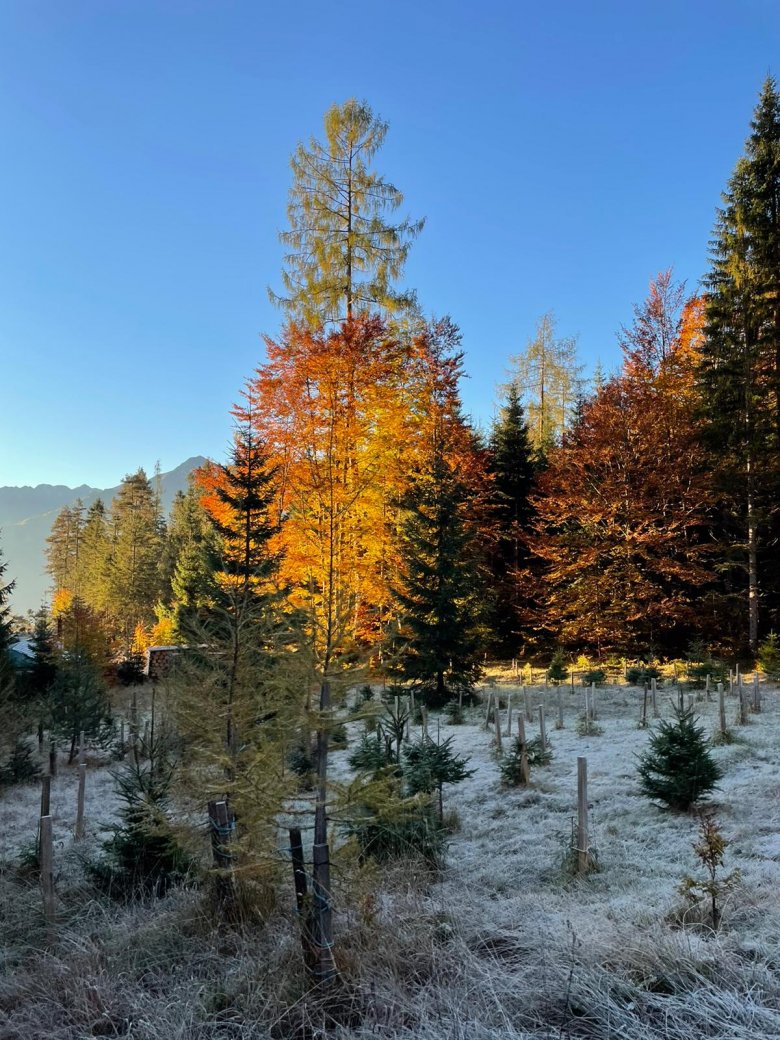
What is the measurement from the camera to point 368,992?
321 cm

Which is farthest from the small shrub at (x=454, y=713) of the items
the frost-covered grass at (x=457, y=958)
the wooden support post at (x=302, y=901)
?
the wooden support post at (x=302, y=901)

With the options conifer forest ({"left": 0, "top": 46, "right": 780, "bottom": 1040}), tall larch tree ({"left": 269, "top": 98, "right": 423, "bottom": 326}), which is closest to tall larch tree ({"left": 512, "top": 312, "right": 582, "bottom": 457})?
conifer forest ({"left": 0, "top": 46, "right": 780, "bottom": 1040})

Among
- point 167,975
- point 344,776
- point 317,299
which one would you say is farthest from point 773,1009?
point 317,299

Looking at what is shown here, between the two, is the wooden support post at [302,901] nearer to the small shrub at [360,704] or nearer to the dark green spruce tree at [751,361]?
the small shrub at [360,704]

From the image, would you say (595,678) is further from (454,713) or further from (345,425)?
(345,425)

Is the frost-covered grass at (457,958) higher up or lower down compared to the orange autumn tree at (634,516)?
lower down

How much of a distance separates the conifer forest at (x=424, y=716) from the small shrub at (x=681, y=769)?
4 cm

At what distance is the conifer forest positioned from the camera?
3377 millimetres

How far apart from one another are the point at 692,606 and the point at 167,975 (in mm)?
18920

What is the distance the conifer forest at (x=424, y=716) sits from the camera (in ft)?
11.1

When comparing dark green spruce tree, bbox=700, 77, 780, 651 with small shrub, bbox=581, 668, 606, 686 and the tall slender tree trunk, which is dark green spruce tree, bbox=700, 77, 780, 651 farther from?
small shrub, bbox=581, 668, 606, 686

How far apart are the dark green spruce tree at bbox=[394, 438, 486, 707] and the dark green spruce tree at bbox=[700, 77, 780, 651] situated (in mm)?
8710

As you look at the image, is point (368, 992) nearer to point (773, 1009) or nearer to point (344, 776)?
point (773, 1009)

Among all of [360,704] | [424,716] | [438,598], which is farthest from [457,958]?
[438,598]
